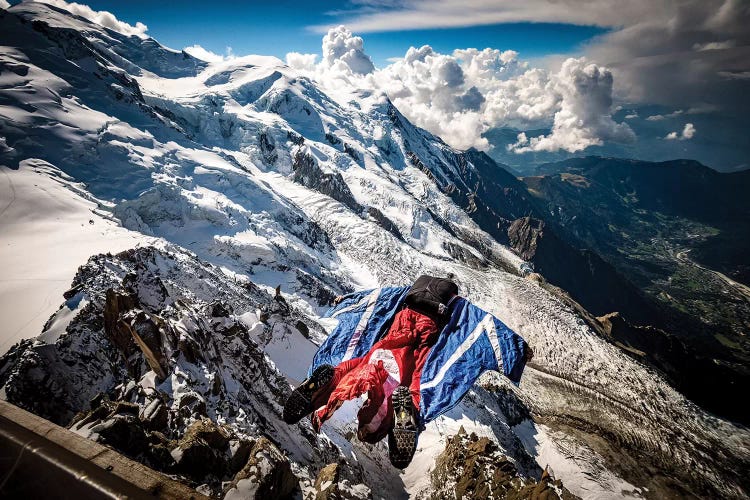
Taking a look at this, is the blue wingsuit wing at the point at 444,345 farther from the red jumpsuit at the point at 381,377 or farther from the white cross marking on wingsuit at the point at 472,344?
the red jumpsuit at the point at 381,377

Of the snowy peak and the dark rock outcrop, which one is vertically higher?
the snowy peak

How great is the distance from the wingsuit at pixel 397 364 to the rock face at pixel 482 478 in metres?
6.17

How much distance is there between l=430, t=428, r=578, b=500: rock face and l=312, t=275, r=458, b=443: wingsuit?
617cm

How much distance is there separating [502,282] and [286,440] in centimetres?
7521

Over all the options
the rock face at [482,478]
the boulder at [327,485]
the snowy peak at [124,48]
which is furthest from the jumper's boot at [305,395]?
the snowy peak at [124,48]

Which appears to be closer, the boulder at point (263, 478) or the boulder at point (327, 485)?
the boulder at point (263, 478)

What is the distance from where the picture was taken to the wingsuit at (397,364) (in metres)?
8.10

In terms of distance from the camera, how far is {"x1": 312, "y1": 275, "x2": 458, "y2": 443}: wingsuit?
810 centimetres

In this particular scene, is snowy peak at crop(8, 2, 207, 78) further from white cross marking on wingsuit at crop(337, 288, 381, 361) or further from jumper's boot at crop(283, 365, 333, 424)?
jumper's boot at crop(283, 365, 333, 424)

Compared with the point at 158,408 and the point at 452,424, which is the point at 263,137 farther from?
the point at 158,408

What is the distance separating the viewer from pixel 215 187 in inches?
2441

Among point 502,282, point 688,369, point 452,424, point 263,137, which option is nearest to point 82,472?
point 452,424

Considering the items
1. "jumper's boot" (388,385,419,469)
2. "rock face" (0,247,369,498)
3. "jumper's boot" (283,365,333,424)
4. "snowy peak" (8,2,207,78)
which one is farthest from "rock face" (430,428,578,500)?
"snowy peak" (8,2,207,78)

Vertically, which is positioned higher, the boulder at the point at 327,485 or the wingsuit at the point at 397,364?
the wingsuit at the point at 397,364
